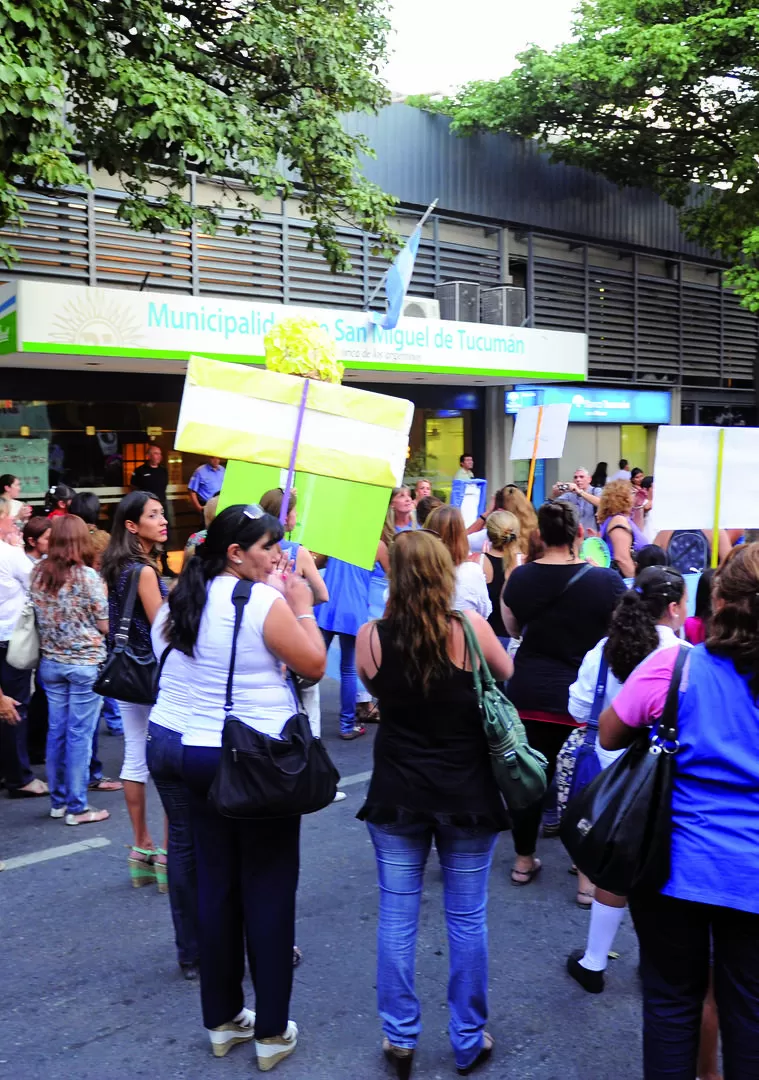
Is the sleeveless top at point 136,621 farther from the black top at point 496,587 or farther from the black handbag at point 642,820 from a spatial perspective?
the black handbag at point 642,820

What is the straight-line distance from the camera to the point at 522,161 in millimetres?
20531

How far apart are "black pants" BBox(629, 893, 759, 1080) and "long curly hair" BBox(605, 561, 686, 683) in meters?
1.24

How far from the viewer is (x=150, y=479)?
47.7 ft

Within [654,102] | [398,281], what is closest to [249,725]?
[398,281]

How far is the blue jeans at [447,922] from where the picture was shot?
358 centimetres

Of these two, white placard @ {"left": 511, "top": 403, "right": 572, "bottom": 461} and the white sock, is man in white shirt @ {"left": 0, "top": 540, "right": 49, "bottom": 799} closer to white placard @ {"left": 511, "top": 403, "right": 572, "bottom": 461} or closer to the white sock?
the white sock

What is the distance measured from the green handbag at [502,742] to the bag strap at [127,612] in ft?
7.12

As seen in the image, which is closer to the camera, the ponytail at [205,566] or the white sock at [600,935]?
the ponytail at [205,566]

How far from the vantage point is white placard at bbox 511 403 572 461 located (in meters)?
10.4

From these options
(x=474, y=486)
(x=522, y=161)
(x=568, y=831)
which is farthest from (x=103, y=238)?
(x=568, y=831)

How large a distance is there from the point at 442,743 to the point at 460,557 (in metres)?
2.44

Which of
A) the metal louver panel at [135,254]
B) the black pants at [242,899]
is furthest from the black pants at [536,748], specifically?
the metal louver panel at [135,254]

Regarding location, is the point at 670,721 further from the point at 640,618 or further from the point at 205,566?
the point at 205,566

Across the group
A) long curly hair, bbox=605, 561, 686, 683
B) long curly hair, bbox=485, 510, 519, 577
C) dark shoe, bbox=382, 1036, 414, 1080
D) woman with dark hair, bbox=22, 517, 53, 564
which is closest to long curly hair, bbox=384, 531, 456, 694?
long curly hair, bbox=605, 561, 686, 683
